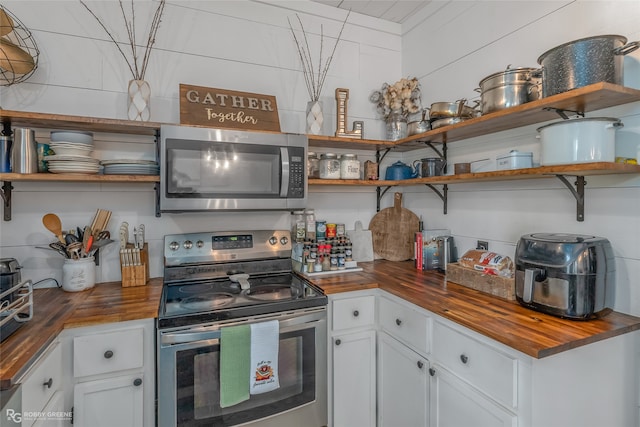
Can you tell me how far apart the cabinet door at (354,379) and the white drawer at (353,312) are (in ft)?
0.18

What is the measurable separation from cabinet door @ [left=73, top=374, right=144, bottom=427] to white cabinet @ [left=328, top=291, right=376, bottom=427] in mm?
875

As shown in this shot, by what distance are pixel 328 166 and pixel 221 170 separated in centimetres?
68

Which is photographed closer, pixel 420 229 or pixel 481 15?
pixel 481 15

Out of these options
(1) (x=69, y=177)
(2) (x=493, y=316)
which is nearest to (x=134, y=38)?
(1) (x=69, y=177)

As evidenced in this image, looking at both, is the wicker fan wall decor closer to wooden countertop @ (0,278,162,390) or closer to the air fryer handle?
wooden countertop @ (0,278,162,390)

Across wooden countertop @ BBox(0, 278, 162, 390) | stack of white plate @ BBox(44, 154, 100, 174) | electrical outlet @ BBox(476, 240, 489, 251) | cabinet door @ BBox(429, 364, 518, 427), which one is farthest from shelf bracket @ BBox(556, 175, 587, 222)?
stack of white plate @ BBox(44, 154, 100, 174)

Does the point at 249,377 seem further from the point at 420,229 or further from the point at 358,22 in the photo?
the point at 358,22

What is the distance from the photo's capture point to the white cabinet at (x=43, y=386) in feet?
3.37

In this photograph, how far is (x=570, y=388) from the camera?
3.76 feet

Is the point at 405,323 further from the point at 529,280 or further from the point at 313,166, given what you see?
the point at 313,166

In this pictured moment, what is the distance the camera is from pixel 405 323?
1.62 m

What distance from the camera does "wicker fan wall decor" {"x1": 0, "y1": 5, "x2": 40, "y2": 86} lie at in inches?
60.6

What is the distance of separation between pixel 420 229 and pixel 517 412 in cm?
143

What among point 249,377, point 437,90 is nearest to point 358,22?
point 437,90
